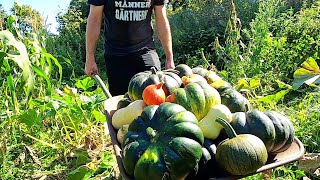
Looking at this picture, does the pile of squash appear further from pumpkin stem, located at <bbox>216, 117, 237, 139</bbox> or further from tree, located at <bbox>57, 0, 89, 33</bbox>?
tree, located at <bbox>57, 0, 89, 33</bbox>

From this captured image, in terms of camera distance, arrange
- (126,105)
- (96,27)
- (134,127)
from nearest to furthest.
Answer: (134,127), (126,105), (96,27)

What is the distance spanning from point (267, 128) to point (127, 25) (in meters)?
1.84

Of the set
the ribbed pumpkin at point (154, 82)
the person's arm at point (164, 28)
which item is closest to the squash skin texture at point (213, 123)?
the ribbed pumpkin at point (154, 82)

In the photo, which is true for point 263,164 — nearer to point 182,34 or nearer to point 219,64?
point 219,64

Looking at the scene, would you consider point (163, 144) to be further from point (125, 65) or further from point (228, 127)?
point (125, 65)

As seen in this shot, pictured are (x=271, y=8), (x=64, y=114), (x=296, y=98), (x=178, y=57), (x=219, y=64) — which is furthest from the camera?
(x=178, y=57)

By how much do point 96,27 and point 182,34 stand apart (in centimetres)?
346

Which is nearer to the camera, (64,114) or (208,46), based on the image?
(64,114)

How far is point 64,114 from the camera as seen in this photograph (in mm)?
3873

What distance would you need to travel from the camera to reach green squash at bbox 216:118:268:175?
1761mm

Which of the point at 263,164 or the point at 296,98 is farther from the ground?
the point at 263,164

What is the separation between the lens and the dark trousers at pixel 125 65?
3.60 meters

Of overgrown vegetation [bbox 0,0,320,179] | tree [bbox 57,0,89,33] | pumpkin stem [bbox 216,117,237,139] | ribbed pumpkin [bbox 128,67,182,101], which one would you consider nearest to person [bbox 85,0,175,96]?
overgrown vegetation [bbox 0,0,320,179]

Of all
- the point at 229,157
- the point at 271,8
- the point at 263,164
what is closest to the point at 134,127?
the point at 229,157
